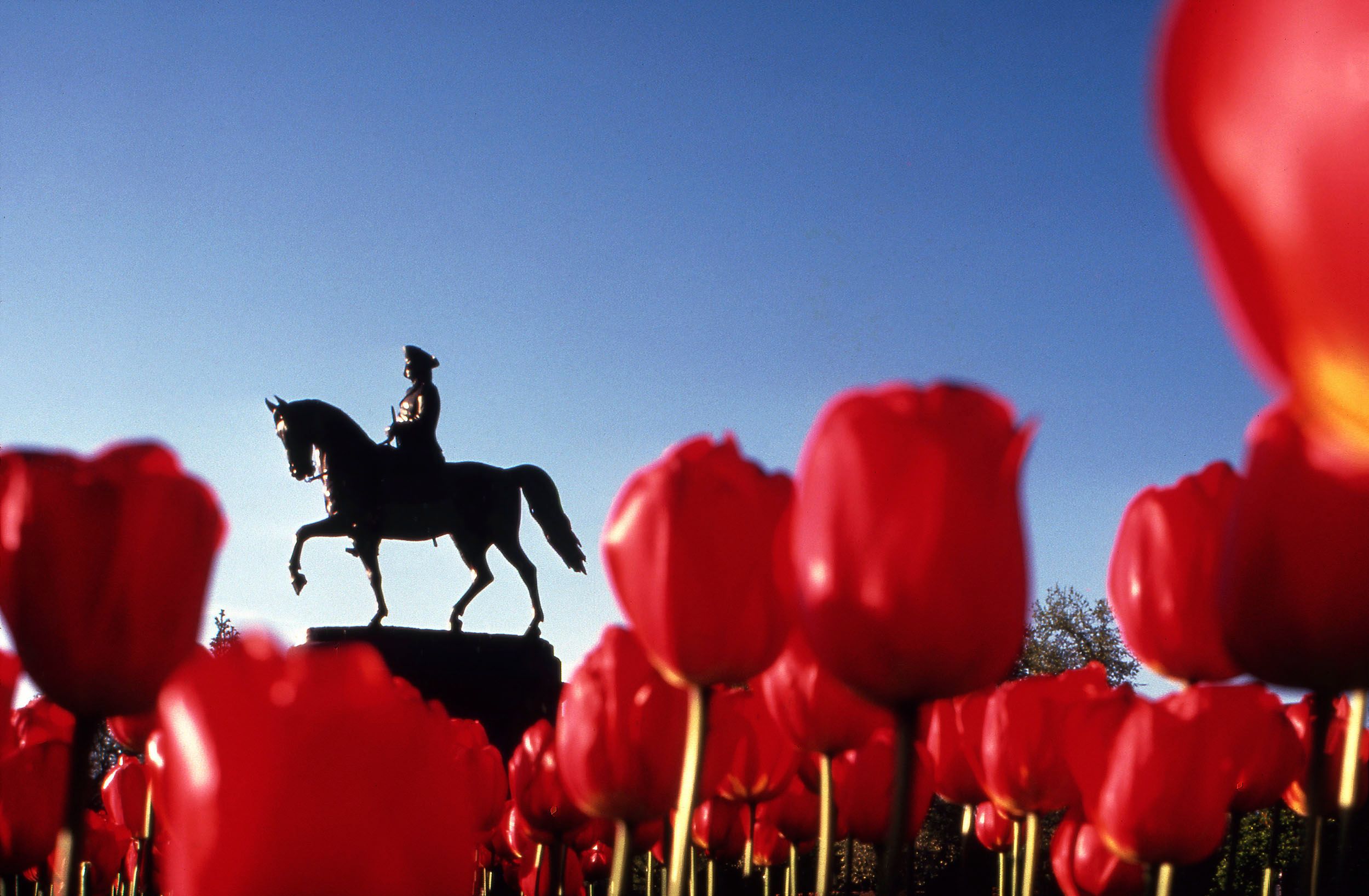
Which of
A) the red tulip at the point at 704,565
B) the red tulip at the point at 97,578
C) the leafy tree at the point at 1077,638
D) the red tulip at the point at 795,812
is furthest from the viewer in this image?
the leafy tree at the point at 1077,638

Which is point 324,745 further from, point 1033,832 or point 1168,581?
point 1033,832

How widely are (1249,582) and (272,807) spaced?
1.40 ft

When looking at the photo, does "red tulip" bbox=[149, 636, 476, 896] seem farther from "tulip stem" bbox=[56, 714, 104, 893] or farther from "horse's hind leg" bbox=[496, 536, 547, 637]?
"horse's hind leg" bbox=[496, 536, 547, 637]

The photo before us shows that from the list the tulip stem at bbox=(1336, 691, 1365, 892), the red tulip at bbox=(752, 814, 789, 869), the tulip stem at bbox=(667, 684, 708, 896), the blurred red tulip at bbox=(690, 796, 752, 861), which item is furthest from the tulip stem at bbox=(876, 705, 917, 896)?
the red tulip at bbox=(752, 814, 789, 869)

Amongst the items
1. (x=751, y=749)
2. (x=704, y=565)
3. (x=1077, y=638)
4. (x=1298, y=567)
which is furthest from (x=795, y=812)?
(x=1077, y=638)

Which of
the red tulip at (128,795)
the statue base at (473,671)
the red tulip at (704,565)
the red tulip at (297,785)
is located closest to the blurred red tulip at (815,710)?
the red tulip at (704,565)

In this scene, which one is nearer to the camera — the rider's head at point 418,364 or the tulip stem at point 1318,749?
the tulip stem at point 1318,749

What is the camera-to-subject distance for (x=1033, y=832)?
1.29 m

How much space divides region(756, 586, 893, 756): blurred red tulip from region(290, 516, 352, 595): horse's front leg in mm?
9572

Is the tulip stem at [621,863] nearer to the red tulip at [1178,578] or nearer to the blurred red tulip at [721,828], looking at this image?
the red tulip at [1178,578]

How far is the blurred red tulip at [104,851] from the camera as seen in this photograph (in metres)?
2.18

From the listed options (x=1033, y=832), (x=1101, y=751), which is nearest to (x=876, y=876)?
(x=1101, y=751)

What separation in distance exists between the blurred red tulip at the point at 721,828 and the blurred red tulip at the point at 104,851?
118 cm

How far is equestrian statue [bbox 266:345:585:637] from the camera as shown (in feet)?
33.3
